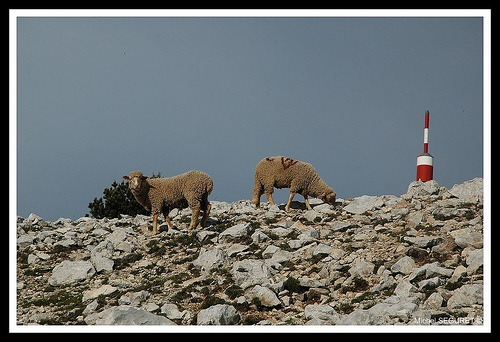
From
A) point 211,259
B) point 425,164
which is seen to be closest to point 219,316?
point 211,259

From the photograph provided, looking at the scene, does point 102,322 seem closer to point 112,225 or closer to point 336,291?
point 336,291

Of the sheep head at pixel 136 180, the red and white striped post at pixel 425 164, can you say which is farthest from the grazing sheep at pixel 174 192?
the red and white striped post at pixel 425 164

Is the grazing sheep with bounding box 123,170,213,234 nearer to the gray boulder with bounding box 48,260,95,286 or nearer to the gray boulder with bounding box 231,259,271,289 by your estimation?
the gray boulder with bounding box 48,260,95,286

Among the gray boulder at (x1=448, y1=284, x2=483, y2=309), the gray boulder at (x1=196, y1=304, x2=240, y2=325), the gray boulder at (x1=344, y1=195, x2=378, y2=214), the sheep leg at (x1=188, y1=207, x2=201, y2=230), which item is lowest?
the gray boulder at (x1=196, y1=304, x2=240, y2=325)

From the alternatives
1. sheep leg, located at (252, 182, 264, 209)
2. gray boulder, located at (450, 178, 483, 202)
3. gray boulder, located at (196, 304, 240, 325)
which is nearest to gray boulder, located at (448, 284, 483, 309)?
gray boulder, located at (196, 304, 240, 325)

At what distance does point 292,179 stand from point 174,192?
18.2 feet

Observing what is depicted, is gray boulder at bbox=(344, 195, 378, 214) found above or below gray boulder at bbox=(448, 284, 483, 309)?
above

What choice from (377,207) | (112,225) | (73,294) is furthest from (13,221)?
(377,207)

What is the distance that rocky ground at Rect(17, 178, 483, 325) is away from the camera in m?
12.8

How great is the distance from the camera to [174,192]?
71.0 feet

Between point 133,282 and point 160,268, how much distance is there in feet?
3.82

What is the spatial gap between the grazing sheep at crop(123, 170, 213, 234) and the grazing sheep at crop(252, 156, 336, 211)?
418 centimetres

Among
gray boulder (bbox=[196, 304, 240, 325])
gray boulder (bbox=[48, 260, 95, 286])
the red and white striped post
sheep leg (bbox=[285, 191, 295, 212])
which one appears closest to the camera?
gray boulder (bbox=[196, 304, 240, 325])

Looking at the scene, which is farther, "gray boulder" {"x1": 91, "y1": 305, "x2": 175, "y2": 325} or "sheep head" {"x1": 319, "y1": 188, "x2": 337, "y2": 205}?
"sheep head" {"x1": 319, "y1": 188, "x2": 337, "y2": 205}
